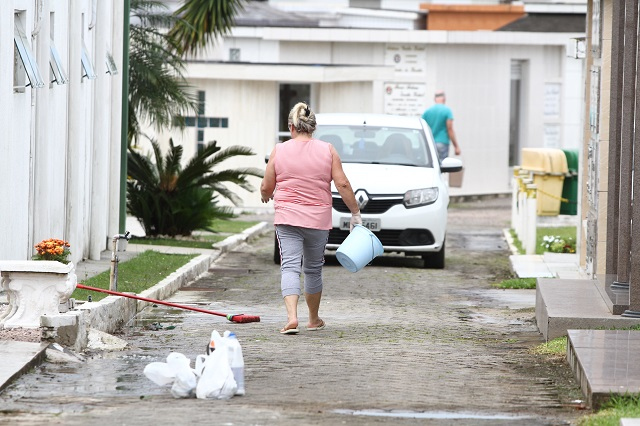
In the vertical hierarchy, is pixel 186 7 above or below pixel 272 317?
above

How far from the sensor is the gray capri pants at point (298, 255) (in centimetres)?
1069

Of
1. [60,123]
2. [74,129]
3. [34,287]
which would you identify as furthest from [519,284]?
[34,287]

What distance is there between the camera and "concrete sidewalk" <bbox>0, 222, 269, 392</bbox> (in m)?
8.29

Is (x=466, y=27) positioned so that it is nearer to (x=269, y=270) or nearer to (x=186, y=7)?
(x=186, y=7)

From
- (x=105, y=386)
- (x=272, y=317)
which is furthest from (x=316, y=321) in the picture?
(x=105, y=386)

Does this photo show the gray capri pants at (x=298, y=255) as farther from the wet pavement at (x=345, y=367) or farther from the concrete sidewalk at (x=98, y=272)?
the concrete sidewalk at (x=98, y=272)

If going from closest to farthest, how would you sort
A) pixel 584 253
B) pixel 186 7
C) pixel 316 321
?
pixel 316 321 < pixel 584 253 < pixel 186 7

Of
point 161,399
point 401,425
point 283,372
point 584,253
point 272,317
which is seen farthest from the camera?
point 584,253

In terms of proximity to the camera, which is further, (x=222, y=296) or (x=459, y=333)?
(x=222, y=296)

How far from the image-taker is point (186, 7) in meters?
22.1

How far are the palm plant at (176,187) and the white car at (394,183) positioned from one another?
1667mm

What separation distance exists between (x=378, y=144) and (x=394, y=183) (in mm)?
1132

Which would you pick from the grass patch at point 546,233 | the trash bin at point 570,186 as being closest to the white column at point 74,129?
the grass patch at point 546,233

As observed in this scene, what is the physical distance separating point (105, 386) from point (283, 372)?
1.12 m
